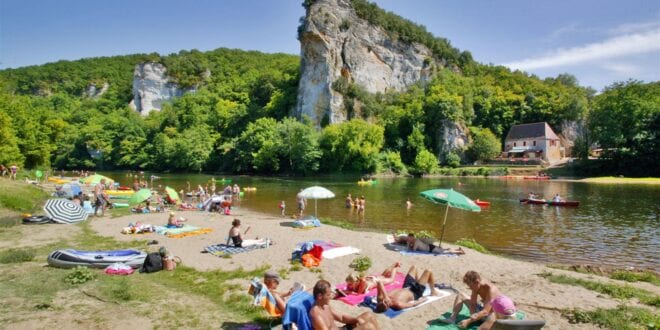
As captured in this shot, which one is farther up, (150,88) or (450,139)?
(150,88)

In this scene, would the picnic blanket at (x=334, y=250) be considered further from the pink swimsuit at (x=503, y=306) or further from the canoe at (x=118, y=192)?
the canoe at (x=118, y=192)

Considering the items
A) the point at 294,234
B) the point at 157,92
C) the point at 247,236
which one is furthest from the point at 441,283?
the point at 157,92

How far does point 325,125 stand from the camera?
3204 inches

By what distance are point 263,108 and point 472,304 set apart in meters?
88.9

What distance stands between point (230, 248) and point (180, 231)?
489cm

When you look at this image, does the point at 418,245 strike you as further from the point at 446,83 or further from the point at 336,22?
the point at 446,83

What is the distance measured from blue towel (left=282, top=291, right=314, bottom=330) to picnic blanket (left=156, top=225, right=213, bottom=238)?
12184mm

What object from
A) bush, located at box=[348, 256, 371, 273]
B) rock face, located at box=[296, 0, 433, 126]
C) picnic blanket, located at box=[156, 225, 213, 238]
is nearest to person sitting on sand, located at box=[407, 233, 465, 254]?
bush, located at box=[348, 256, 371, 273]

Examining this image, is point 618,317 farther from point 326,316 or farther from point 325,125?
point 325,125

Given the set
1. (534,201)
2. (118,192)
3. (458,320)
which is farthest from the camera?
(118,192)

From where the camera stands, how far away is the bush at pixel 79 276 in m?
9.88

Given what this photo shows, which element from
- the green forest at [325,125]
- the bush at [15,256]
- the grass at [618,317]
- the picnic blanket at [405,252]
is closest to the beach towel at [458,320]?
the grass at [618,317]

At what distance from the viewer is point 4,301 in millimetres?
8406

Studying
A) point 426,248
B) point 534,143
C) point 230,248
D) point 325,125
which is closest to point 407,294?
point 426,248
